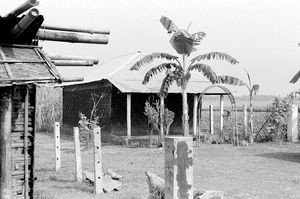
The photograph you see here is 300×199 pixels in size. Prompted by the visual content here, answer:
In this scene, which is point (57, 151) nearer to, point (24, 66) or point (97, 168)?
point (97, 168)

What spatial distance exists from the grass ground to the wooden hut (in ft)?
8.51

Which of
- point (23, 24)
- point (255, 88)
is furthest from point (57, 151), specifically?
point (255, 88)

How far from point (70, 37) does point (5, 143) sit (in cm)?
175

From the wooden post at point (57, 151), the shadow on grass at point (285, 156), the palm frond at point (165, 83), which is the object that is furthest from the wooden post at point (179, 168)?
the palm frond at point (165, 83)

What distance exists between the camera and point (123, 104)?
65.8 ft

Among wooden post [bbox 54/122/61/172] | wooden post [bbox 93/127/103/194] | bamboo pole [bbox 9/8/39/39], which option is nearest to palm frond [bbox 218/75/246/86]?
wooden post [bbox 54/122/61/172]

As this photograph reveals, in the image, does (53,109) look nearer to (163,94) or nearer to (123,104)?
(123,104)

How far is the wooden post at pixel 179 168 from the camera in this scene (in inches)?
168

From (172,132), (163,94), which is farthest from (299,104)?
(163,94)

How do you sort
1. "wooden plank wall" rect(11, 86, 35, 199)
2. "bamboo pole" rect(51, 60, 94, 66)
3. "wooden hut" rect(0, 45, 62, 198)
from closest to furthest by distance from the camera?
"wooden hut" rect(0, 45, 62, 198)
"wooden plank wall" rect(11, 86, 35, 199)
"bamboo pole" rect(51, 60, 94, 66)

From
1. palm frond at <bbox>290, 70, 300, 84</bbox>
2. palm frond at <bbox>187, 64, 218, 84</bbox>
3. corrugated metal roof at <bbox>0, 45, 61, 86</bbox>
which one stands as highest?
palm frond at <bbox>187, 64, 218, 84</bbox>

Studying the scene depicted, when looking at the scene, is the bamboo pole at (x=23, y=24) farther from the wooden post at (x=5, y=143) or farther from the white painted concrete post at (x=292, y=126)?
the white painted concrete post at (x=292, y=126)

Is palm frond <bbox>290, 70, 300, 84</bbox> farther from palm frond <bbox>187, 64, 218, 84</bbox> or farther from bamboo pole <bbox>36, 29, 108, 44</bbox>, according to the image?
bamboo pole <bbox>36, 29, 108, 44</bbox>

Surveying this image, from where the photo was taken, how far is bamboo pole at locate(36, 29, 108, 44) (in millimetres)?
6141
